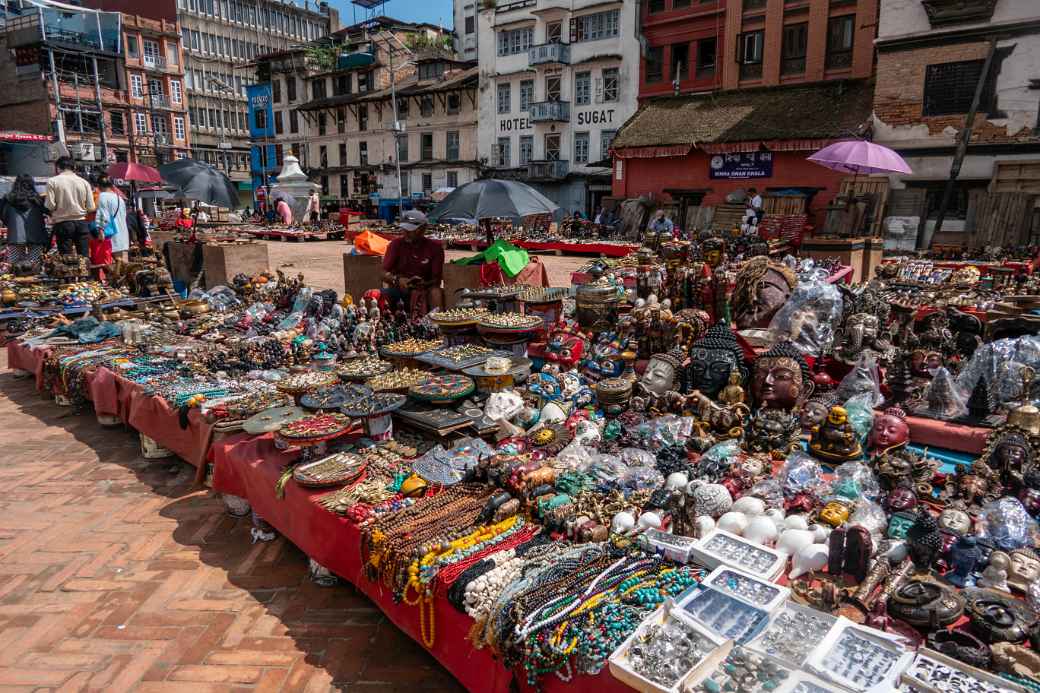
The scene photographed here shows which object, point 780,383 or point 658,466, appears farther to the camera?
point 780,383

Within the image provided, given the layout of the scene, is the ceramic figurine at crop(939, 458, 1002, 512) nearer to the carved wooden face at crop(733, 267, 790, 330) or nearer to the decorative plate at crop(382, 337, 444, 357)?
the carved wooden face at crop(733, 267, 790, 330)

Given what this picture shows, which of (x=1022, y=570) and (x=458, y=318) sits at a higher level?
(x=458, y=318)

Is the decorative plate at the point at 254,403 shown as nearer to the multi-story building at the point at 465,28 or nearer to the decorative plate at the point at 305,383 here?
the decorative plate at the point at 305,383

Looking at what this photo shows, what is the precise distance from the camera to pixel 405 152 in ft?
119

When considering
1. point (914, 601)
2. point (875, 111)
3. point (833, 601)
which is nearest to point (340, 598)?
point (833, 601)

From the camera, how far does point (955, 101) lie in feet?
47.7

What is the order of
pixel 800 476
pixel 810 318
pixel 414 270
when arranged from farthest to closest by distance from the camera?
pixel 414 270 < pixel 810 318 < pixel 800 476

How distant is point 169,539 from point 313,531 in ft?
4.27

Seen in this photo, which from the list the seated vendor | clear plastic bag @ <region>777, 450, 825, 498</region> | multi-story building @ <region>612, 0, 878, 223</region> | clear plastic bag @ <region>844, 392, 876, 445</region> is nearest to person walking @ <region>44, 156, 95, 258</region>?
the seated vendor

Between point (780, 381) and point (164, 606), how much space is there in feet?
12.3

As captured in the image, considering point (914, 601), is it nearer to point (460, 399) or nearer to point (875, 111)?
point (460, 399)

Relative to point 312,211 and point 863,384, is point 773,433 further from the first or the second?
point 312,211

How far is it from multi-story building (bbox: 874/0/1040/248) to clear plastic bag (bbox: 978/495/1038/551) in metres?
14.3

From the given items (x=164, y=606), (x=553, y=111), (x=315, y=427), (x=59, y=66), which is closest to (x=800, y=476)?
(x=315, y=427)
